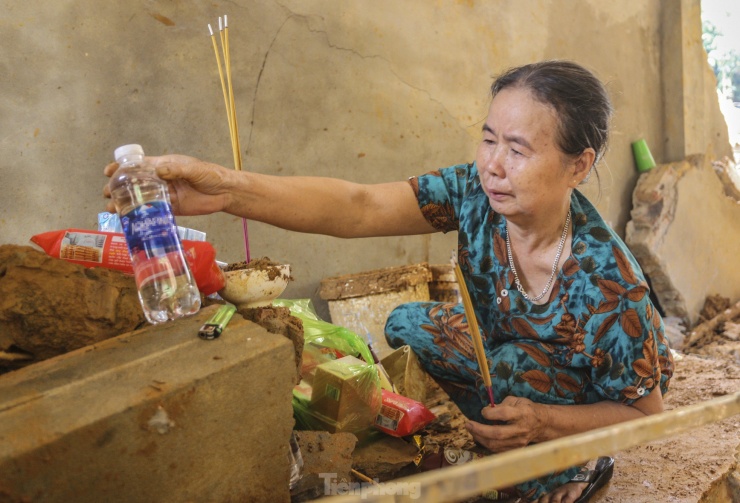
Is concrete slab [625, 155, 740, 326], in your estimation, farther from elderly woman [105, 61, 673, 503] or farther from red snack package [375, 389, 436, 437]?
red snack package [375, 389, 436, 437]

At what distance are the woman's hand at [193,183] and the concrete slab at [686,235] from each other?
170 inches

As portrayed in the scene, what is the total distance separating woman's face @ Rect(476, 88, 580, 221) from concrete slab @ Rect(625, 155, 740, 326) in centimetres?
348

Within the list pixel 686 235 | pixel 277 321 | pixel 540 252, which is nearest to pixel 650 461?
pixel 540 252

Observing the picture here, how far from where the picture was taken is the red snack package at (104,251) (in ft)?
5.71

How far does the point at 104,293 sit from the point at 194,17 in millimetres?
2067

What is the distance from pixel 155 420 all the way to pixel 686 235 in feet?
16.8

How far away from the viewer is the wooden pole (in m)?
0.82

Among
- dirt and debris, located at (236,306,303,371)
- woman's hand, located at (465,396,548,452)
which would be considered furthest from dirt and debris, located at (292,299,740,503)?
dirt and debris, located at (236,306,303,371)

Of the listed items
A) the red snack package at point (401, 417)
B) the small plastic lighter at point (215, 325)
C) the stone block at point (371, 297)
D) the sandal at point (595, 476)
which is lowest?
the sandal at point (595, 476)

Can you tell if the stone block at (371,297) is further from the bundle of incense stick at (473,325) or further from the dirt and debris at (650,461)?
the bundle of incense stick at (473,325)

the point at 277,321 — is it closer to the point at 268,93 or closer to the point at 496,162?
the point at 496,162

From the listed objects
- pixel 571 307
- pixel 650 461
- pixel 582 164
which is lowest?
pixel 650 461

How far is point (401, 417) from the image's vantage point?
2350mm

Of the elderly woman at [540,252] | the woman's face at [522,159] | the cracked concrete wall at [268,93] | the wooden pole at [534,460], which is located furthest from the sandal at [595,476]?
the cracked concrete wall at [268,93]
